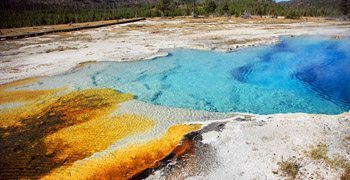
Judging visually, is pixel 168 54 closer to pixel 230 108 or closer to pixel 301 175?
pixel 230 108

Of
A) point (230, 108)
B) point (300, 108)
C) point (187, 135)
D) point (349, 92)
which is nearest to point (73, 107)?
point (187, 135)

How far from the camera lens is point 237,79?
20.8 meters

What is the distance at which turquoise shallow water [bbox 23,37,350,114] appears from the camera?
53.0 feet

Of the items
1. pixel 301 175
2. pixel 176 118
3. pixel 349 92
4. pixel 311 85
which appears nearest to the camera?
pixel 301 175

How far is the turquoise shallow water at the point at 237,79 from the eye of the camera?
16156mm

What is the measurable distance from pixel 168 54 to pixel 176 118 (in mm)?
15560

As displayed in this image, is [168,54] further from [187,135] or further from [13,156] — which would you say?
[13,156]

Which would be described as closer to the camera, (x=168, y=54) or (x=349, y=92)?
(x=349, y=92)


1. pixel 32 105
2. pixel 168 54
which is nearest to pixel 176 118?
pixel 32 105

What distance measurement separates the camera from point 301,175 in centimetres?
872

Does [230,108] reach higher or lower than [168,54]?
lower

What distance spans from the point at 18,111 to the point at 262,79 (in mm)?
16288

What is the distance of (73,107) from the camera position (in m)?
15.4

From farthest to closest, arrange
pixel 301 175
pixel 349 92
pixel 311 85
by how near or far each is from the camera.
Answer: pixel 311 85, pixel 349 92, pixel 301 175
